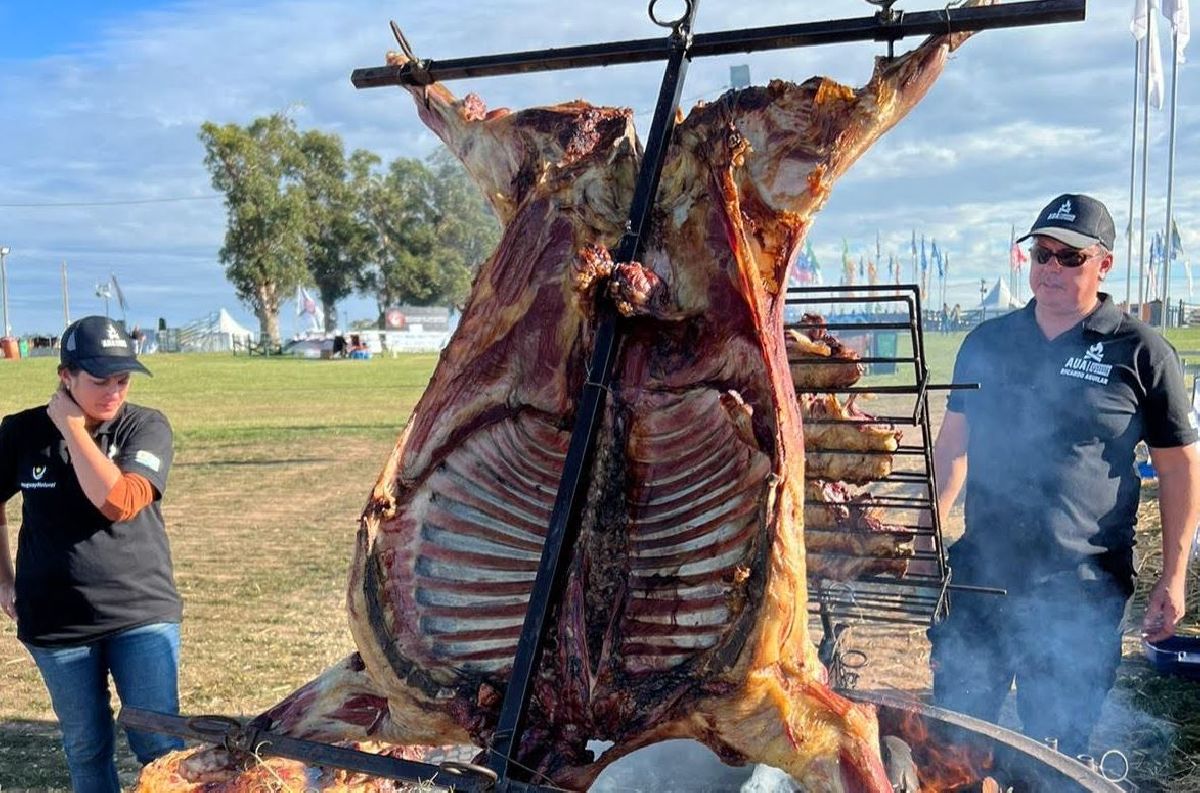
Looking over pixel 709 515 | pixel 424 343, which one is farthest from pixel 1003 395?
pixel 424 343

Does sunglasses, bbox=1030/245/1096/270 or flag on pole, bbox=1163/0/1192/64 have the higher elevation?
flag on pole, bbox=1163/0/1192/64

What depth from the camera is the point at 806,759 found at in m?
2.04

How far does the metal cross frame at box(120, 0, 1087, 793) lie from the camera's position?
195cm

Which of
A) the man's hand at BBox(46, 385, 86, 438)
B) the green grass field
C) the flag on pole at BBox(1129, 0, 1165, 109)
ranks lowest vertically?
the green grass field

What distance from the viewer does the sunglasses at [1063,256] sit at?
11.2 feet

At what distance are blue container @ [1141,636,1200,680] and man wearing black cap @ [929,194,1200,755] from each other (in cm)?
165

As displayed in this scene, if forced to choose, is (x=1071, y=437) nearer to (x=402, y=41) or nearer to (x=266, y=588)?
(x=402, y=41)

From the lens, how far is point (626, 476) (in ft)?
8.11

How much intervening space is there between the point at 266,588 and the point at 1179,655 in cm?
635

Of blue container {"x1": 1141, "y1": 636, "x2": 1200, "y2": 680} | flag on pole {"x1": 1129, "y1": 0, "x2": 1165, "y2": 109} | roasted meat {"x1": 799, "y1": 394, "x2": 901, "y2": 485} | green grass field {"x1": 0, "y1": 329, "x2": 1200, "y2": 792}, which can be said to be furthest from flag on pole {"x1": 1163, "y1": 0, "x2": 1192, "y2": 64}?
roasted meat {"x1": 799, "y1": 394, "x2": 901, "y2": 485}

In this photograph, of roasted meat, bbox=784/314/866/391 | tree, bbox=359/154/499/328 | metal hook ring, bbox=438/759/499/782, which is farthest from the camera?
tree, bbox=359/154/499/328

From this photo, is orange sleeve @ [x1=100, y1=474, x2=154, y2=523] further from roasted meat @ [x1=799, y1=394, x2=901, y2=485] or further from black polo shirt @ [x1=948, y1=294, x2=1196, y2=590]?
black polo shirt @ [x1=948, y1=294, x2=1196, y2=590]

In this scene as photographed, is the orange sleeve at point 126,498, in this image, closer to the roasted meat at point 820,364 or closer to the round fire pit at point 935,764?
the round fire pit at point 935,764

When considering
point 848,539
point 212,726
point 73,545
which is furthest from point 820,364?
point 73,545
